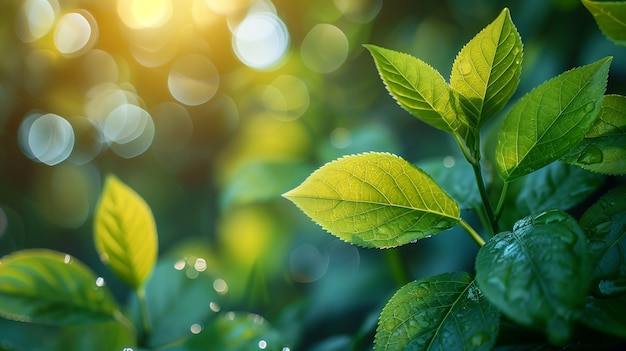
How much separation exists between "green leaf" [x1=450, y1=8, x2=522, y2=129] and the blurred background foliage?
51cm

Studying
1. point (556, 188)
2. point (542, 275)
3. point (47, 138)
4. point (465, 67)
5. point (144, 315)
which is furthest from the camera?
point (47, 138)

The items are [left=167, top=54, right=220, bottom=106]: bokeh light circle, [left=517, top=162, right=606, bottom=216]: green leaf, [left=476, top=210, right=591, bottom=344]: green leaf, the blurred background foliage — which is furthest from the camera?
[left=167, top=54, right=220, bottom=106]: bokeh light circle

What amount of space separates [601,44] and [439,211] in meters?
0.43

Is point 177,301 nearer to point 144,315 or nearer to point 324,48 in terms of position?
point 144,315

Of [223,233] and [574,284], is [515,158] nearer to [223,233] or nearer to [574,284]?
[574,284]

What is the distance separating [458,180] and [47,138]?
3.73 feet

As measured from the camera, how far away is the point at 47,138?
1.36m

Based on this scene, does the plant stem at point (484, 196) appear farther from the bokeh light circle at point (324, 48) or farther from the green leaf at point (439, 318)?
the bokeh light circle at point (324, 48)

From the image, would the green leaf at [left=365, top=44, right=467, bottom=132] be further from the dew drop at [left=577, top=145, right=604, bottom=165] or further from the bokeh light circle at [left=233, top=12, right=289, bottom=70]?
the bokeh light circle at [left=233, top=12, right=289, bottom=70]

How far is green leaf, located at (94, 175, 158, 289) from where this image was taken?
65cm

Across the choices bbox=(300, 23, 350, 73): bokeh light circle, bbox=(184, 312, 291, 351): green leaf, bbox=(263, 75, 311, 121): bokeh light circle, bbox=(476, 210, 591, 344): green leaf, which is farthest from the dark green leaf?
bbox=(300, 23, 350, 73): bokeh light circle

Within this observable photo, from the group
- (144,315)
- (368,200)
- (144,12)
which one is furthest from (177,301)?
(144,12)

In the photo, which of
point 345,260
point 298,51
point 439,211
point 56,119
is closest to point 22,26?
point 56,119

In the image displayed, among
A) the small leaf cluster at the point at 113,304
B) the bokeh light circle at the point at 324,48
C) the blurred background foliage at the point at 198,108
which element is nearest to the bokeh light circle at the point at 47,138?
the blurred background foliage at the point at 198,108
